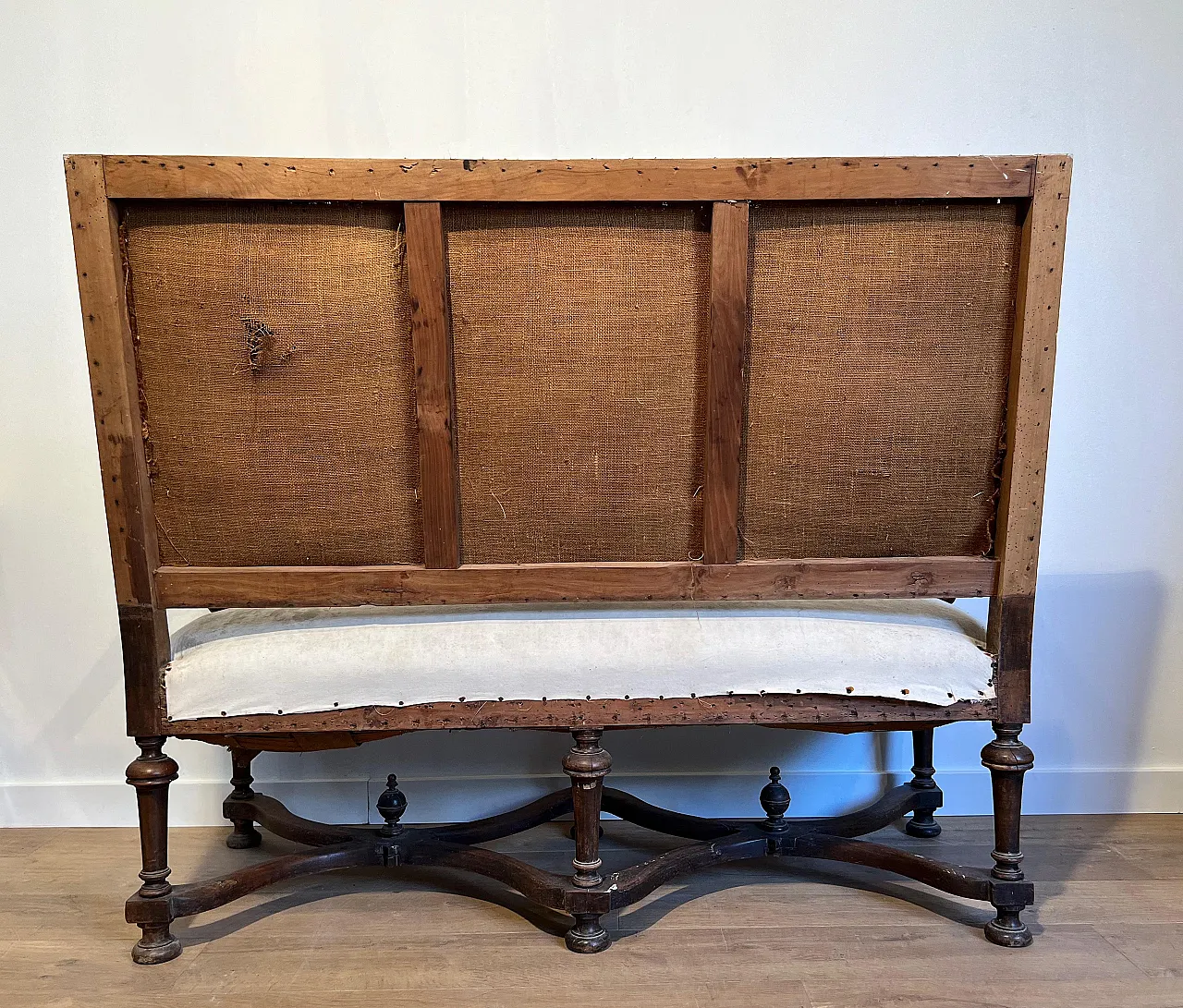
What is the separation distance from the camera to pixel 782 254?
4.71 feet

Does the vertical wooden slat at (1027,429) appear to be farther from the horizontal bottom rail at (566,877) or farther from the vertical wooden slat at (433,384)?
the vertical wooden slat at (433,384)

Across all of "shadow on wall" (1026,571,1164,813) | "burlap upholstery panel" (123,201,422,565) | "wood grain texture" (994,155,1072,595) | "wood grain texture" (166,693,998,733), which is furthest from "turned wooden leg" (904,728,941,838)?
"burlap upholstery panel" (123,201,422,565)

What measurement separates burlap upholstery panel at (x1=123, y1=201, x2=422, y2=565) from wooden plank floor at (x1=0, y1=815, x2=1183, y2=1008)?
69 cm

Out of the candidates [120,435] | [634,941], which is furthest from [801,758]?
[120,435]

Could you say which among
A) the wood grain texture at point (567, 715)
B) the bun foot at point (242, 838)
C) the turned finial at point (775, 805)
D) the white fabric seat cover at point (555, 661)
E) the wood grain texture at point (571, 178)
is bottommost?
the bun foot at point (242, 838)

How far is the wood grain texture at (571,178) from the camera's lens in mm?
1367

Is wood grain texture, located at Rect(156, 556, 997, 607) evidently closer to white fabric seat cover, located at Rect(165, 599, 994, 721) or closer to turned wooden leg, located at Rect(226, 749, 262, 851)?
white fabric seat cover, located at Rect(165, 599, 994, 721)

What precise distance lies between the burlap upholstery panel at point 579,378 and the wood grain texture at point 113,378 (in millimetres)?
483

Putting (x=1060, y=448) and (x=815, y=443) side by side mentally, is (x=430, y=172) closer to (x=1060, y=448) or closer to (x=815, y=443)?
(x=815, y=443)

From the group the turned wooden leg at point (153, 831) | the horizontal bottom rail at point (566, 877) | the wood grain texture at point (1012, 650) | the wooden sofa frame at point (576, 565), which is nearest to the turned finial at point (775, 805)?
the horizontal bottom rail at point (566, 877)

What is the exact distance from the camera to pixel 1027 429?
147cm

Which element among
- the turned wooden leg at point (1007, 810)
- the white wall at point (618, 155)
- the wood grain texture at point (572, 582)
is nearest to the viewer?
the wood grain texture at point (572, 582)

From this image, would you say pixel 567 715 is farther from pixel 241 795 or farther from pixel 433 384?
pixel 241 795

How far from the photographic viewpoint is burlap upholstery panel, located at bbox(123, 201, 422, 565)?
140 centimetres
